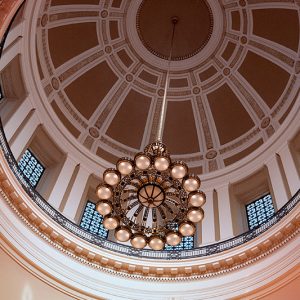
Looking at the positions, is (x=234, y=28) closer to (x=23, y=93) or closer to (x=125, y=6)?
(x=125, y=6)

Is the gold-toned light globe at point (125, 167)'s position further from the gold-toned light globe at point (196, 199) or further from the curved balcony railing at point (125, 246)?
the curved balcony railing at point (125, 246)

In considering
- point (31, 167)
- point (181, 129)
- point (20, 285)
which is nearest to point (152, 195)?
point (20, 285)

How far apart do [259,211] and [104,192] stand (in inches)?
265

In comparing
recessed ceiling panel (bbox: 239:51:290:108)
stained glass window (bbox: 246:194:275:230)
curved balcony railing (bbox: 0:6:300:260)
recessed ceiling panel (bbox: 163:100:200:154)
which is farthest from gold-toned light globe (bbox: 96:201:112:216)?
recessed ceiling panel (bbox: 239:51:290:108)

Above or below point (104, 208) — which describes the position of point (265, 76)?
above

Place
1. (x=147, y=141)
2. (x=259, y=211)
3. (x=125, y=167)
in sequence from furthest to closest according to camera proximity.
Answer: (x=147, y=141) < (x=259, y=211) < (x=125, y=167)

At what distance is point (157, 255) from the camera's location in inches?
484

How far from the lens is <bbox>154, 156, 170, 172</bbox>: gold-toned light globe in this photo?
25.7 feet

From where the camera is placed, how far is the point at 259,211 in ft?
43.8

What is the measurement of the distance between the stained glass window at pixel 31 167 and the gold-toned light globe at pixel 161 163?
6.09 m

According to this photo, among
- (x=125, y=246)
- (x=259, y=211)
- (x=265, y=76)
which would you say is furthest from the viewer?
(x=265, y=76)

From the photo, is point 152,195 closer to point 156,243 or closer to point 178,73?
point 156,243

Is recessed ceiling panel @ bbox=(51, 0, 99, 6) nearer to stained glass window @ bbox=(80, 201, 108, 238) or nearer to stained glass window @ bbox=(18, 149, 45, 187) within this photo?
stained glass window @ bbox=(18, 149, 45, 187)

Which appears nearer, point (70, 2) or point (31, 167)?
point (31, 167)
